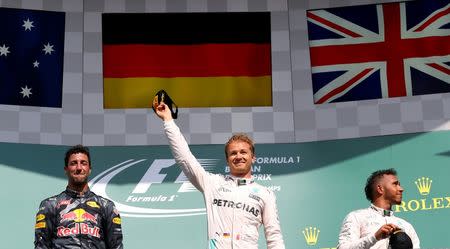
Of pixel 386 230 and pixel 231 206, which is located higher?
pixel 231 206

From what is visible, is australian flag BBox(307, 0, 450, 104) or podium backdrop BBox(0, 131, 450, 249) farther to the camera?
australian flag BBox(307, 0, 450, 104)

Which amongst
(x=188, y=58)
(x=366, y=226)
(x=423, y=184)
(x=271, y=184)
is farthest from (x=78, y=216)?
(x=423, y=184)

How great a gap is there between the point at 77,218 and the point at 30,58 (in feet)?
13.3

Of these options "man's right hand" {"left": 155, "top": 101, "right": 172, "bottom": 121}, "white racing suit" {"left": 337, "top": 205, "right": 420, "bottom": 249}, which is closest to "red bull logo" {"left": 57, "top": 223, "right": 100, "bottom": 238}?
"man's right hand" {"left": 155, "top": 101, "right": 172, "bottom": 121}

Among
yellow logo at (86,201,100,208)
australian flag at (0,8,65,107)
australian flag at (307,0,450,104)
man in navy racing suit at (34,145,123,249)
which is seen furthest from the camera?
australian flag at (307,0,450,104)

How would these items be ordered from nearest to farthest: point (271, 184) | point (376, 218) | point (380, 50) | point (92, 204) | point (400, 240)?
point (400, 240) → point (92, 204) → point (376, 218) → point (271, 184) → point (380, 50)

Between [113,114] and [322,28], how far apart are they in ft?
8.48

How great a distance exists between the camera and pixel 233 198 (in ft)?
14.2

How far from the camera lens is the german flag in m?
8.66

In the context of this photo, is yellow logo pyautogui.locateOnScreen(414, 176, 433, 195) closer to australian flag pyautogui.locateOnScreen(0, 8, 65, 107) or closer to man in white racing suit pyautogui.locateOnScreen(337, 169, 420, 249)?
man in white racing suit pyautogui.locateOnScreen(337, 169, 420, 249)

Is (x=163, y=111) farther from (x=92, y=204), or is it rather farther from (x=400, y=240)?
(x=400, y=240)

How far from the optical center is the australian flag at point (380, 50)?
859 centimetres

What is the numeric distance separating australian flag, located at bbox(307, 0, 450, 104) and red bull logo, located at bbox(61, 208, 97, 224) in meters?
4.31

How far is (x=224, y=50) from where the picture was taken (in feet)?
28.9
